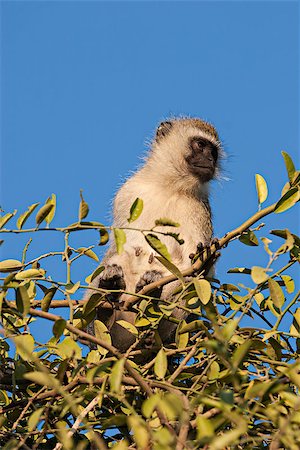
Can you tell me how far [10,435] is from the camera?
294cm

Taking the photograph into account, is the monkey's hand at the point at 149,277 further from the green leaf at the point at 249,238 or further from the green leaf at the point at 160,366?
the green leaf at the point at 160,366

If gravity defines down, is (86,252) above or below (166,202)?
below

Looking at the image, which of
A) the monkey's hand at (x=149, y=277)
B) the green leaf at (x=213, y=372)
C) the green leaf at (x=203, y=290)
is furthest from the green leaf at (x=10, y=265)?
the monkey's hand at (x=149, y=277)

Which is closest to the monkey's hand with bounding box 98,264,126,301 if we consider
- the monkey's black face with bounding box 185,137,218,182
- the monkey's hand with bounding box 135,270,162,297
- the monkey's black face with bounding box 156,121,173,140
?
the monkey's hand with bounding box 135,270,162,297

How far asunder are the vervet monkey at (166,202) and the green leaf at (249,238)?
1.61 meters

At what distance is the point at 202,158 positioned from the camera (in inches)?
267

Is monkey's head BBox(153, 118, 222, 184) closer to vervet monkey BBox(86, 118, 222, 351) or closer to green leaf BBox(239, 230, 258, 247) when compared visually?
vervet monkey BBox(86, 118, 222, 351)

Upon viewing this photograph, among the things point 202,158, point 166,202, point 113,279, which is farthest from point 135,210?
point 202,158

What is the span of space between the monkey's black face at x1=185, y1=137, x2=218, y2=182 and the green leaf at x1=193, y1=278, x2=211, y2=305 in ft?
11.0

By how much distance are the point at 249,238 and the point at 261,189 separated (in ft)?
0.73

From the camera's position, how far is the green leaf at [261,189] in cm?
329

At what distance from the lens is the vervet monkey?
518 centimetres

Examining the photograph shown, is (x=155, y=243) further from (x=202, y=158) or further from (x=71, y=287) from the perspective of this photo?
(x=202, y=158)

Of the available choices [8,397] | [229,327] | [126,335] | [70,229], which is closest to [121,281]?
[126,335]
